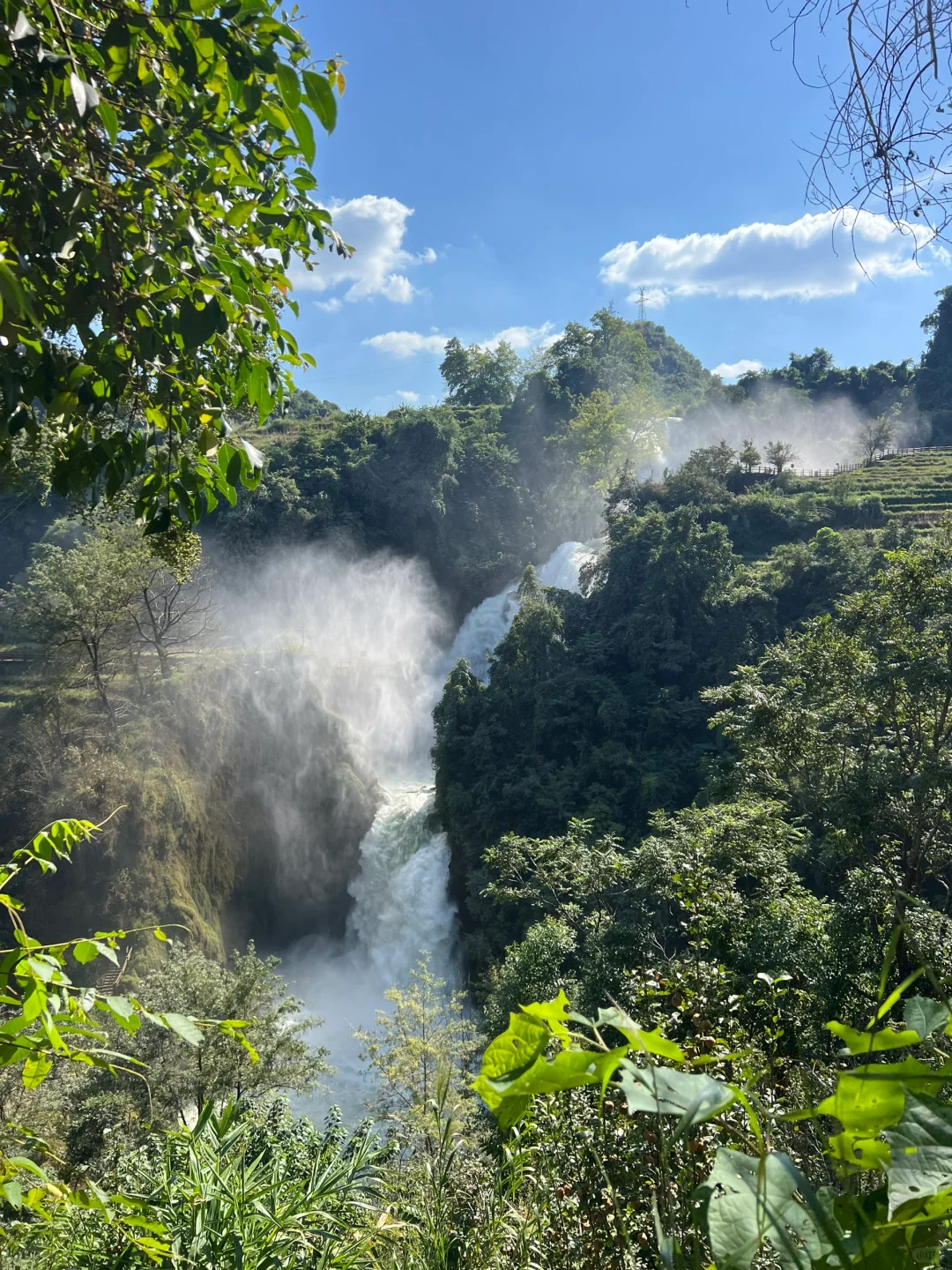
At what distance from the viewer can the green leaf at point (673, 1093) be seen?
499mm

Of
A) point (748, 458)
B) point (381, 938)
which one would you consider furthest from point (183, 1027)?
point (748, 458)

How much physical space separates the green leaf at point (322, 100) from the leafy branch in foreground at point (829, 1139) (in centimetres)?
159

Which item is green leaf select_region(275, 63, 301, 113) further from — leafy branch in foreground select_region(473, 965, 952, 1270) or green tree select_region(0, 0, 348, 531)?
leafy branch in foreground select_region(473, 965, 952, 1270)

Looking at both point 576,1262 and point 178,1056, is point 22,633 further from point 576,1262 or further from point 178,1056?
point 576,1262

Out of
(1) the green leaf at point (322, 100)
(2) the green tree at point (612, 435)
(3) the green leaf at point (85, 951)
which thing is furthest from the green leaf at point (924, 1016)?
(2) the green tree at point (612, 435)

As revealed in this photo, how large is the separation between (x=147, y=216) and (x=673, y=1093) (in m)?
2.13

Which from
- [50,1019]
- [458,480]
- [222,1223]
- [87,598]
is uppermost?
[458,480]

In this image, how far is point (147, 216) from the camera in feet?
5.99

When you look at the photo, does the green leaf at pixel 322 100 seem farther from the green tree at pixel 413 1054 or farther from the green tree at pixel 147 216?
the green tree at pixel 413 1054

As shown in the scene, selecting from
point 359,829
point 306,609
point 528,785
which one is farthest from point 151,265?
point 306,609

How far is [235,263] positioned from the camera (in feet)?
5.90

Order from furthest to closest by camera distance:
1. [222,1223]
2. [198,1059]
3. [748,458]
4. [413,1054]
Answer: [748,458] → [413,1054] → [198,1059] → [222,1223]

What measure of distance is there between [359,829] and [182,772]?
5091mm

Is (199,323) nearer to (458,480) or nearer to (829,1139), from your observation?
(829,1139)
